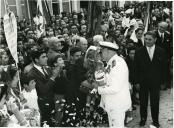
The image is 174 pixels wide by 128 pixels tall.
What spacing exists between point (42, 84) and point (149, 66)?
1.77 meters

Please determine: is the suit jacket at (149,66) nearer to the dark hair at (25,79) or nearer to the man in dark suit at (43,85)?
the man in dark suit at (43,85)

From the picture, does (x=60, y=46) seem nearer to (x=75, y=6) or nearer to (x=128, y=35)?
(x=128, y=35)

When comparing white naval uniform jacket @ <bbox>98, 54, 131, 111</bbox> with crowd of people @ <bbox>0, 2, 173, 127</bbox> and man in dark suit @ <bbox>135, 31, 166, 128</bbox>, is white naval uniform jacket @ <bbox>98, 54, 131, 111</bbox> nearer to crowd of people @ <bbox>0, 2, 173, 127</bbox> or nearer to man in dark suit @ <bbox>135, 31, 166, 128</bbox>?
crowd of people @ <bbox>0, 2, 173, 127</bbox>

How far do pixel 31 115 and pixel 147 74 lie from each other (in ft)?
6.84

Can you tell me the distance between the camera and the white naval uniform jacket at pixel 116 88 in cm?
386

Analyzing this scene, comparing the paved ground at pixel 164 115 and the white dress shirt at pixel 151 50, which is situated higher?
the white dress shirt at pixel 151 50

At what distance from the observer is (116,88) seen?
3.85 metres

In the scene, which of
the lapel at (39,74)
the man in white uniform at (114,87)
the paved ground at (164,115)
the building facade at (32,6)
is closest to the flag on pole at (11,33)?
the lapel at (39,74)

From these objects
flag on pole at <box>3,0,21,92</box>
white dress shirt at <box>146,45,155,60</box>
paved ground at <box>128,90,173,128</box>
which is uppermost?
flag on pole at <box>3,0,21,92</box>

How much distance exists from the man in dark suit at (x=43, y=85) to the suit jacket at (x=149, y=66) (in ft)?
4.86

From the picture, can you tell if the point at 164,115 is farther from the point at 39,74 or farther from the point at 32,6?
the point at 32,6

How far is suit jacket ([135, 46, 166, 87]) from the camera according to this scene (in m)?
5.20

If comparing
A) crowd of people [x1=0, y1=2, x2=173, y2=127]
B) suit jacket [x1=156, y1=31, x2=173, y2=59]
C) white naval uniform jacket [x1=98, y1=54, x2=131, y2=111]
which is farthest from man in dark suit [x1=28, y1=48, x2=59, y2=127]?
suit jacket [x1=156, y1=31, x2=173, y2=59]

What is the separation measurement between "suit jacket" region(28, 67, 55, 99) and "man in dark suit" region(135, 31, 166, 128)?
5.16 ft
